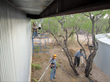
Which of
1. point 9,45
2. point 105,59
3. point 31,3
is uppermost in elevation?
point 31,3

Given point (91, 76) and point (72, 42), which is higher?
point (72, 42)

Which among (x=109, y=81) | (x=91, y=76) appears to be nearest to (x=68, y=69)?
(x=91, y=76)

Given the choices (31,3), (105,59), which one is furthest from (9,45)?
(105,59)

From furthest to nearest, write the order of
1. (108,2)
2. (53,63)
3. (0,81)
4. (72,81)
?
(72,81), (53,63), (0,81), (108,2)

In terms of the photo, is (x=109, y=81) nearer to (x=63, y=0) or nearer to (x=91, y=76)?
(x=91, y=76)

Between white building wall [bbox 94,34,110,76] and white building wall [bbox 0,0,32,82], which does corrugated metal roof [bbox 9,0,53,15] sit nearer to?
white building wall [bbox 0,0,32,82]

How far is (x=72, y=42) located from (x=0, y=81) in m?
17.7

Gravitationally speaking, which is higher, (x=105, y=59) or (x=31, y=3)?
(x=31, y=3)

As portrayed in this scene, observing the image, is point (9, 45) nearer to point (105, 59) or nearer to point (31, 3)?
point (31, 3)

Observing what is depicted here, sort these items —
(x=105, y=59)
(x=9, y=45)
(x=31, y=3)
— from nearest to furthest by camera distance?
(x=9, y=45)
(x=31, y=3)
(x=105, y=59)

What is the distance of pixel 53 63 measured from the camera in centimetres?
657

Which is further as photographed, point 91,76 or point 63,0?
point 91,76

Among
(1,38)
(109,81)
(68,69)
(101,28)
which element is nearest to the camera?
(1,38)

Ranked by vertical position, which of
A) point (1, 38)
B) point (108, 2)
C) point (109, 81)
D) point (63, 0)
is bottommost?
point (109, 81)
